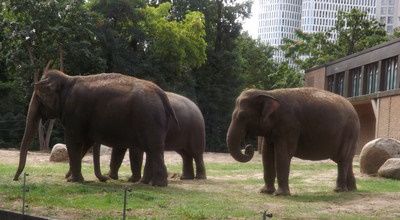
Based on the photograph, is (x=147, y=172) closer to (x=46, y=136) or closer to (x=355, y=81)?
(x=46, y=136)

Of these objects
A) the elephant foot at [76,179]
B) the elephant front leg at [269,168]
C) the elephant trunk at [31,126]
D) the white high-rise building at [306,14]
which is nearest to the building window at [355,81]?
the elephant front leg at [269,168]

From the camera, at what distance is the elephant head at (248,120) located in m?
16.5

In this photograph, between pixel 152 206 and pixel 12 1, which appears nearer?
pixel 152 206

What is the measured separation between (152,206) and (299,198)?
A: 3.91m

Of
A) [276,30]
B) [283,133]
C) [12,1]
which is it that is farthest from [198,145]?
[276,30]

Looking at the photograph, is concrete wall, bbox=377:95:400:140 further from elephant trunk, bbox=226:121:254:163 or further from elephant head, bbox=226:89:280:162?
elephant trunk, bbox=226:121:254:163

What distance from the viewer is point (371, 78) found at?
50.9 meters

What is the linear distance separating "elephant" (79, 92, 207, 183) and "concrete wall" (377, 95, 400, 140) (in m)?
22.7

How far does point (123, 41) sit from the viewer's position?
5288cm

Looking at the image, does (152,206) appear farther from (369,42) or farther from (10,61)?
(369,42)

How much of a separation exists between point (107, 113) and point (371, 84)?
1454 inches

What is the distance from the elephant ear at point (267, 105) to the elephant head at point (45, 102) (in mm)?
4520

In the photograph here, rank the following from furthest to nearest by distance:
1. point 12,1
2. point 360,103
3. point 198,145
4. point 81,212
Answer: point 360,103, point 12,1, point 198,145, point 81,212

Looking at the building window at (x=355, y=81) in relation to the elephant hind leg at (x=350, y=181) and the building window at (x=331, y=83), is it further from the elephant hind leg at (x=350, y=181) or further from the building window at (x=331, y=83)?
the elephant hind leg at (x=350, y=181)
